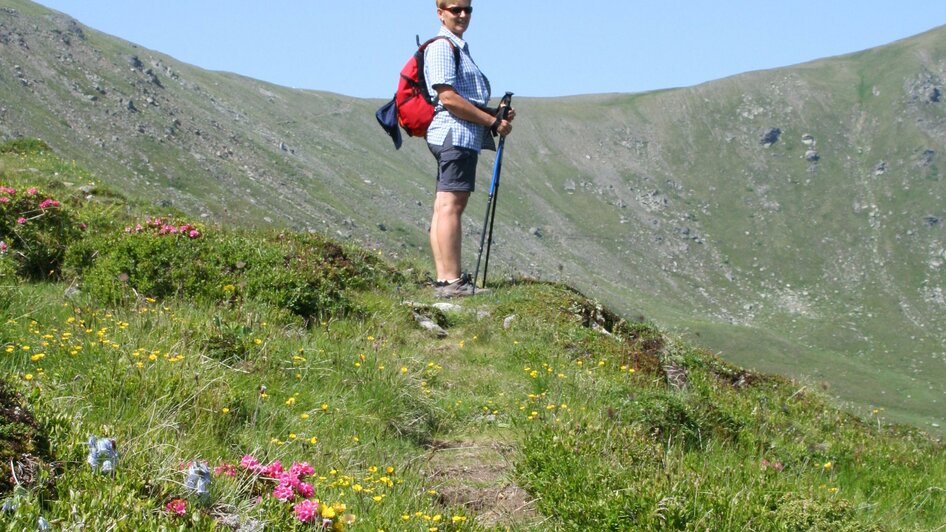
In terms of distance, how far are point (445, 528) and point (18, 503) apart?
1.81 meters

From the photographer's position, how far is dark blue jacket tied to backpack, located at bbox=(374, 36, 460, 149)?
36.4 feet

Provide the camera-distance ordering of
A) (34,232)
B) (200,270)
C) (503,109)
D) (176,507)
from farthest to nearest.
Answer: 1. (503,109)
2. (34,232)
3. (200,270)
4. (176,507)

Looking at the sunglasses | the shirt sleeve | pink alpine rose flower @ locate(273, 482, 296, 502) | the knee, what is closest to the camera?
pink alpine rose flower @ locate(273, 482, 296, 502)

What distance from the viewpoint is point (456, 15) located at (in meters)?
11.0

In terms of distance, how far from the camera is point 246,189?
130 m

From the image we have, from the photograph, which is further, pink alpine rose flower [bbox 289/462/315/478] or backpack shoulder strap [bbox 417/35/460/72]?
backpack shoulder strap [bbox 417/35/460/72]

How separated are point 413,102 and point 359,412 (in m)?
5.96

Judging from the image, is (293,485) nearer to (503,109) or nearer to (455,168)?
(455,168)

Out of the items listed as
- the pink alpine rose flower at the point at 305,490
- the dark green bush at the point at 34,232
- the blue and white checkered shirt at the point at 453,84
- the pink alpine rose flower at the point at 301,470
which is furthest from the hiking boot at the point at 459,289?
the pink alpine rose flower at the point at 305,490

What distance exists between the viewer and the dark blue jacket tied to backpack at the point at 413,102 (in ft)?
36.4

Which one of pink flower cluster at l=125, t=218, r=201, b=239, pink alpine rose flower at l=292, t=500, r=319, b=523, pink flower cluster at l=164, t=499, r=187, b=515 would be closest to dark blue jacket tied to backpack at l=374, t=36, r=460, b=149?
pink flower cluster at l=125, t=218, r=201, b=239

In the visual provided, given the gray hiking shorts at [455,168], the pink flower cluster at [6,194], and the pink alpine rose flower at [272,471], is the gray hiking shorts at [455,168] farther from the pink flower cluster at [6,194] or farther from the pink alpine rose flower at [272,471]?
the pink alpine rose flower at [272,471]

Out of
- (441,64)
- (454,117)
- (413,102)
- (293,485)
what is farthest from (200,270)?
(293,485)

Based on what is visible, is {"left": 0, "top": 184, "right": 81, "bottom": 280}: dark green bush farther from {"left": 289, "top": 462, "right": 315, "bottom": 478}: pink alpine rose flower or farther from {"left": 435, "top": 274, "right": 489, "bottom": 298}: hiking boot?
{"left": 289, "top": 462, "right": 315, "bottom": 478}: pink alpine rose flower
